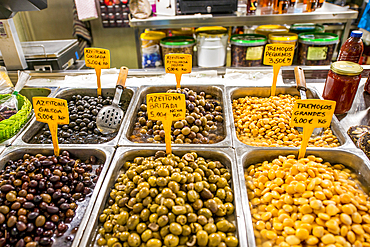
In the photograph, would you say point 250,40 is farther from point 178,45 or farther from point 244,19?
point 178,45

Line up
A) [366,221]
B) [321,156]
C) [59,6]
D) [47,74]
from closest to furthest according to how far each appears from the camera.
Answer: [366,221] → [321,156] → [47,74] → [59,6]

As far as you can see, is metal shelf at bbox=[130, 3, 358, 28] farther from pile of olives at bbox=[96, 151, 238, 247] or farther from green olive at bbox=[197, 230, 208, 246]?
green olive at bbox=[197, 230, 208, 246]

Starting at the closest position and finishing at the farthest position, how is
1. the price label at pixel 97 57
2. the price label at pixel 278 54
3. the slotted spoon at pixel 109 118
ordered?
the slotted spoon at pixel 109 118, the price label at pixel 278 54, the price label at pixel 97 57

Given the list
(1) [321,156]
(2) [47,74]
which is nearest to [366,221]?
(1) [321,156]

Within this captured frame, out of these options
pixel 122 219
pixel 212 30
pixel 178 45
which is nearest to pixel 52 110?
pixel 122 219

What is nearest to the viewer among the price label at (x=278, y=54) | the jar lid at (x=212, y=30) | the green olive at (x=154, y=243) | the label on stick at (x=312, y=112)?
the green olive at (x=154, y=243)

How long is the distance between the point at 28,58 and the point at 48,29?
115 inches

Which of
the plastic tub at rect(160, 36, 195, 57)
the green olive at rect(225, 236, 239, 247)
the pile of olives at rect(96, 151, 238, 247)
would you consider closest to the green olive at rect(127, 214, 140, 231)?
the pile of olives at rect(96, 151, 238, 247)

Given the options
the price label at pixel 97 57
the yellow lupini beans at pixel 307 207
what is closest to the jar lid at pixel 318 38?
the yellow lupini beans at pixel 307 207

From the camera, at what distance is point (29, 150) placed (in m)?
1.46

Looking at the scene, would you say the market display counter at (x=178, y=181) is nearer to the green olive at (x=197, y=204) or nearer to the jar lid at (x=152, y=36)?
the green olive at (x=197, y=204)

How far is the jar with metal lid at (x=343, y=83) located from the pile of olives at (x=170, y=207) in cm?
102

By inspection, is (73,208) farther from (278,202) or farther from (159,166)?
(278,202)

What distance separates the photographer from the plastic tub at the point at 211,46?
2846 millimetres
